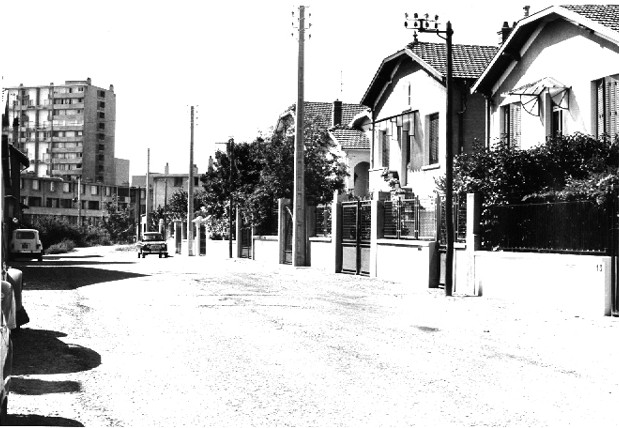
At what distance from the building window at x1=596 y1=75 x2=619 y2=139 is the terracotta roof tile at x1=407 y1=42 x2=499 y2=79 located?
28.6ft

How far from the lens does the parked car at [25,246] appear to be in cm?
4834

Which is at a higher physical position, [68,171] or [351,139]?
[68,171]

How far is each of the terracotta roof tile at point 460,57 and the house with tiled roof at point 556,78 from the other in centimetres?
319

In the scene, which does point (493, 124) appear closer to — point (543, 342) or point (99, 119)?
point (543, 342)

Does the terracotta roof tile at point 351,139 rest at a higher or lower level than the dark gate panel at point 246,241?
higher

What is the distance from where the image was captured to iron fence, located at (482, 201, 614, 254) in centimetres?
1664

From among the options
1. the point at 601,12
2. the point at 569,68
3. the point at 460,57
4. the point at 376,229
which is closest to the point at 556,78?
the point at 569,68

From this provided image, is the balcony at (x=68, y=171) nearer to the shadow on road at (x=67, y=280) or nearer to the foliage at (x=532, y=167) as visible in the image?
the shadow on road at (x=67, y=280)

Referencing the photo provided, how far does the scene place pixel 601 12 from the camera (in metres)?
25.5

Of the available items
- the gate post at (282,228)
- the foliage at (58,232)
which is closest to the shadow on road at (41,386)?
the gate post at (282,228)

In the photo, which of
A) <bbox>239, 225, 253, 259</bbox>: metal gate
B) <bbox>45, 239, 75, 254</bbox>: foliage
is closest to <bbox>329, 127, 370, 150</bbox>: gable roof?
<bbox>239, 225, 253, 259</bbox>: metal gate

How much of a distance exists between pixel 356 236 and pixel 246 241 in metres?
20.5

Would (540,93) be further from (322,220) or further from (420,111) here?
(322,220)

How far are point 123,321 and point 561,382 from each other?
Answer: 7452mm
